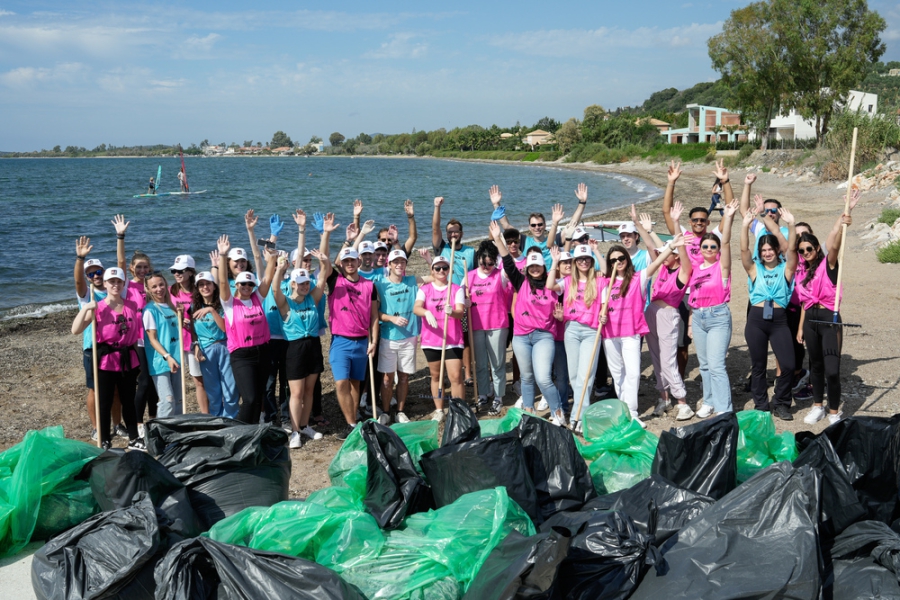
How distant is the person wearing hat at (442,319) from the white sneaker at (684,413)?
1.97 metres

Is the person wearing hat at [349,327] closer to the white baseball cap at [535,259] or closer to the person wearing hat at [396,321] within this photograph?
the person wearing hat at [396,321]

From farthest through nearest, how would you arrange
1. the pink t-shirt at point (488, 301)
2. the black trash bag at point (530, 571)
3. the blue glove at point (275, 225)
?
1. the blue glove at point (275, 225)
2. the pink t-shirt at point (488, 301)
3. the black trash bag at point (530, 571)

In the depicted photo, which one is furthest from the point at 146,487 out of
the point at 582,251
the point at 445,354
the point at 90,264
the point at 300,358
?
the point at 582,251

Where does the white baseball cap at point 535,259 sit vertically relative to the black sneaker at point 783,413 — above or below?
above

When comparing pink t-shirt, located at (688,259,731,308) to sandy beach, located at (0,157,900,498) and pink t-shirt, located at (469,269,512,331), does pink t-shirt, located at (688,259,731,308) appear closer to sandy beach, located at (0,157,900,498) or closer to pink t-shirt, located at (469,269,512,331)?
sandy beach, located at (0,157,900,498)

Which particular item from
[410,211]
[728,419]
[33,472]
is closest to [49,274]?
[410,211]

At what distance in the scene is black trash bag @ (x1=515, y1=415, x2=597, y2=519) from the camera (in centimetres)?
403

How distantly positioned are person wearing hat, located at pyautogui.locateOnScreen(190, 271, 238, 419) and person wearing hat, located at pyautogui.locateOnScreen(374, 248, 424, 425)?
4.40ft

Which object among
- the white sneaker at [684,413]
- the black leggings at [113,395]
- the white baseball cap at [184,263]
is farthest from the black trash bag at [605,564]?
the black leggings at [113,395]

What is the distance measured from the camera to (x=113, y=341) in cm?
607

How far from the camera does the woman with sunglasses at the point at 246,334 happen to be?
5.84 m

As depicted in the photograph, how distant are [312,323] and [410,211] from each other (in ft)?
8.79

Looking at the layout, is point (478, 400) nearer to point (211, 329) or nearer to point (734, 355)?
point (211, 329)

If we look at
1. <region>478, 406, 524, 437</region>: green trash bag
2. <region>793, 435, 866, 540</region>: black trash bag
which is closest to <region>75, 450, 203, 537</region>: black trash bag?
<region>478, 406, 524, 437</region>: green trash bag
